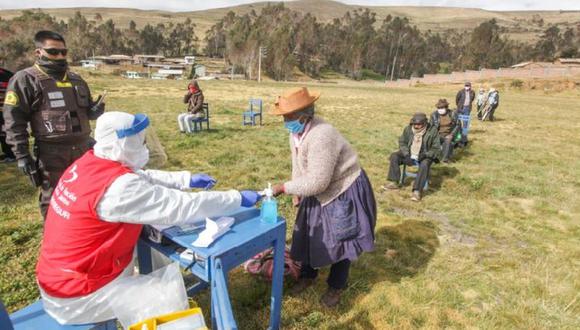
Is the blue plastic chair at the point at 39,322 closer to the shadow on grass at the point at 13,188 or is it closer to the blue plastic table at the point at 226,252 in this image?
the blue plastic table at the point at 226,252

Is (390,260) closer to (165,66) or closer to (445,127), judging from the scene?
(445,127)

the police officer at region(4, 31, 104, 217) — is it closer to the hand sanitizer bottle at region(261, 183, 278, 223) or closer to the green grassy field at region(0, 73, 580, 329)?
the green grassy field at region(0, 73, 580, 329)

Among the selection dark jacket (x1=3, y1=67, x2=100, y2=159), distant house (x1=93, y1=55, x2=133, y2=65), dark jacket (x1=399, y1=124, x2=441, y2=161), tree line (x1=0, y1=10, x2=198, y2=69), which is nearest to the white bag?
dark jacket (x1=3, y1=67, x2=100, y2=159)

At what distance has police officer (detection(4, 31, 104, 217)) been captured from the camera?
3.52m

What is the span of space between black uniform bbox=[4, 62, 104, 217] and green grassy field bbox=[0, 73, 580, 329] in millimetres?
1197

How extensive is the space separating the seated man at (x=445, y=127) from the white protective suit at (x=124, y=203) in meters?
7.19

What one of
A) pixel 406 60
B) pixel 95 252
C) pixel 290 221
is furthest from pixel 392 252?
pixel 406 60

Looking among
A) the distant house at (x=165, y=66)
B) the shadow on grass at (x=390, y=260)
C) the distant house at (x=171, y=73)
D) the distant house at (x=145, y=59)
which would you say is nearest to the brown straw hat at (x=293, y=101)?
the shadow on grass at (x=390, y=260)

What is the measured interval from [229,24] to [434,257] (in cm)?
9516

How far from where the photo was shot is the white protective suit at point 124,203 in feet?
6.83

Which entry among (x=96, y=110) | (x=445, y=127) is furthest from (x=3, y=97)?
(x=445, y=127)

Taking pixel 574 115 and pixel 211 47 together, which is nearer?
pixel 574 115

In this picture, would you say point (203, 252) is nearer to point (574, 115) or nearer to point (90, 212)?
point (90, 212)

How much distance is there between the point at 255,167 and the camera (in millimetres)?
7711
